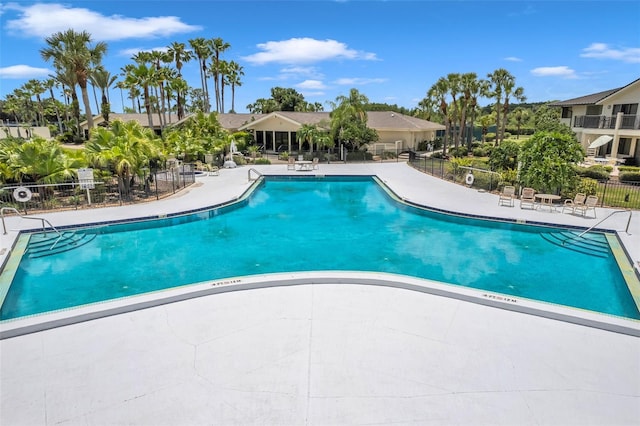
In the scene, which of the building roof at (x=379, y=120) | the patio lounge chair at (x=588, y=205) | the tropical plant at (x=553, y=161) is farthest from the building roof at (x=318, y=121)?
the patio lounge chair at (x=588, y=205)

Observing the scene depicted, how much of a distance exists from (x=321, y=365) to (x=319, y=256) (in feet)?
19.8

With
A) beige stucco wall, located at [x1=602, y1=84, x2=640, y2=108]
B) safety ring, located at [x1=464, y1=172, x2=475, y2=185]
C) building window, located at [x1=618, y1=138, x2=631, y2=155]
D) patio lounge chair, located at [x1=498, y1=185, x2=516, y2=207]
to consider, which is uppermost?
beige stucco wall, located at [x1=602, y1=84, x2=640, y2=108]

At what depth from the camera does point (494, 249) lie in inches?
455

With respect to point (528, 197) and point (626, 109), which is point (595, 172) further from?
point (626, 109)

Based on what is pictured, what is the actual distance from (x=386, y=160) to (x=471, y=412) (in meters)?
28.5

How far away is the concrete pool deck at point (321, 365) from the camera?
4332 millimetres

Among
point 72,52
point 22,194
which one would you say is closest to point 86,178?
point 22,194

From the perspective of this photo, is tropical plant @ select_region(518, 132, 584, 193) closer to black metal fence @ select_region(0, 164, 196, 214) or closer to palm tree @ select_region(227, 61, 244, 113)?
black metal fence @ select_region(0, 164, 196, 214)

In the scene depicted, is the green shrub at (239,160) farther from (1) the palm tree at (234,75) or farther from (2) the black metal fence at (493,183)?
(1) the palm tree at (234,75)

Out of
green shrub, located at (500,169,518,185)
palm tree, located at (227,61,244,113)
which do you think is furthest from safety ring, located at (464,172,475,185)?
palm tree, located at (227,61,244,113)

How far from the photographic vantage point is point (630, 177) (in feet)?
66.1

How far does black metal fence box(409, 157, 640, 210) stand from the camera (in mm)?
15424

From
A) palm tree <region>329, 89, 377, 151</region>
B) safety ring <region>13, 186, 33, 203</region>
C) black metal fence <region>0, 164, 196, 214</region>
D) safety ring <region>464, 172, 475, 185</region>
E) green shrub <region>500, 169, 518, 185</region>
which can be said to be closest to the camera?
safety ring <region>13, 186, 33, 203</region>

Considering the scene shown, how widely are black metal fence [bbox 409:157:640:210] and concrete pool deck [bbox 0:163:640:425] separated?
12305 millimetres
